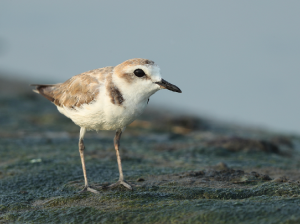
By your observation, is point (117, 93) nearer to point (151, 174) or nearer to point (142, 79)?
point (142, 79)

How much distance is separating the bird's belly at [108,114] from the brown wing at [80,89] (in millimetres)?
130

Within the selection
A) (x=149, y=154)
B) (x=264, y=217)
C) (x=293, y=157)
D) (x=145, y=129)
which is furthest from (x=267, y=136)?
(x=264, y=217)

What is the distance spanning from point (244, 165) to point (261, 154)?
35.4 inches

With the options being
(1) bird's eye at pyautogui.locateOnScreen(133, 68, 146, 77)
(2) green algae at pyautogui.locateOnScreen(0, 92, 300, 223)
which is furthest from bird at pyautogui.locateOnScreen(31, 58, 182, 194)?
(2) green algae at pyautogui.locateOnScreen(0, 92, 300, 223)

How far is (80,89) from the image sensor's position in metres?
4.81

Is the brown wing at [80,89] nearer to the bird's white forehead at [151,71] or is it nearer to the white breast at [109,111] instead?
the white breast at [109,111]

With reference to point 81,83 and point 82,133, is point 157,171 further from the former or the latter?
point 81,83

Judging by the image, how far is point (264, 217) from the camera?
3.17 metres

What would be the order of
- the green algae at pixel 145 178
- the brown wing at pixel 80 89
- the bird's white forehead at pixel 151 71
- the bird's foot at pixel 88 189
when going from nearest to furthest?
the green algae at pixel 145 178, the bird's white forehead at pixel 151 71, the bird's foot at pixel 88 189, the brown wing at pixel 80 89

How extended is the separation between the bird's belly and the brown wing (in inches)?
5.1

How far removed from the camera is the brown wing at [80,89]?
14.8 ft

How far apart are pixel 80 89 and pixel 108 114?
2.44ft

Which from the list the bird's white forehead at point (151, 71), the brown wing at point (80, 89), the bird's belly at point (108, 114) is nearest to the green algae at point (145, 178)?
the bird's belly at point (108, 114)

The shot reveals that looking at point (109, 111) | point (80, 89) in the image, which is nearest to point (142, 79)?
point (109, 111)
